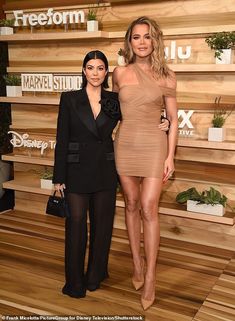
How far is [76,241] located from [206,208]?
142 centimetres

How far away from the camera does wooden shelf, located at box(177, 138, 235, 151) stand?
3.61 m

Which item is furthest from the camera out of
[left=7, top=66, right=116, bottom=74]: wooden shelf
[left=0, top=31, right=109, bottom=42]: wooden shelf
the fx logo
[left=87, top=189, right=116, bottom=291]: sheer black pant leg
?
[left=7, top=66, right=116, bottom=74]: wooden shelf

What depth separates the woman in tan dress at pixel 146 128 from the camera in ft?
8.96

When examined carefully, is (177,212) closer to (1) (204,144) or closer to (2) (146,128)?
(1) (204,144)

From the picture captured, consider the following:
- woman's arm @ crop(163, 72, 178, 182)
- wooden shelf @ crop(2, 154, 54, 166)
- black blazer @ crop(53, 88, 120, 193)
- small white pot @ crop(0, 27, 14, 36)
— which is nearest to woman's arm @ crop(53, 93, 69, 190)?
black blazer @ crop(53, 88, 120, 193)

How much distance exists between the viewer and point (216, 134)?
371 cm

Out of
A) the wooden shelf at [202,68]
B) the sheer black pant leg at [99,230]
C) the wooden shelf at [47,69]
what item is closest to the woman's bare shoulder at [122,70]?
the sheer black pant leg at [99,230]

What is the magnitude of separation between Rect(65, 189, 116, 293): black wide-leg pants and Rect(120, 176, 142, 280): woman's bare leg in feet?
0.46

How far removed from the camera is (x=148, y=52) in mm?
2740

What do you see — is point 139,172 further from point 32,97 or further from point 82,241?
point 32,97

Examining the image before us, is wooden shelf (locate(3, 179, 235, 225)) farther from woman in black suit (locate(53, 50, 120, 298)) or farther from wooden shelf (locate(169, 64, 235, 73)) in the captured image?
wooden shelf (locate(169, 64, 235, 73))

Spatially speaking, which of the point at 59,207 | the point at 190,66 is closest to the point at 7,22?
the point at 190,66

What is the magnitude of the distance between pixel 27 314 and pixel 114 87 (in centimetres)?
165

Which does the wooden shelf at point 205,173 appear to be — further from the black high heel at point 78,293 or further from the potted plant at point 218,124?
the black high heel at point 78,293
